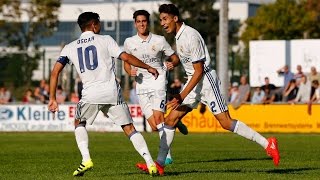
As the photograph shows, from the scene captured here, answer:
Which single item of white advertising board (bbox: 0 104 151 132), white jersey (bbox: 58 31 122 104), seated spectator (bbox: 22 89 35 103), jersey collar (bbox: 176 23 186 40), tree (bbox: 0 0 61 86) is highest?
tree (bbox: 0 0 61 86)

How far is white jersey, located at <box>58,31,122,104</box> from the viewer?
50.2 feet

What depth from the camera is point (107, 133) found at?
119 feet

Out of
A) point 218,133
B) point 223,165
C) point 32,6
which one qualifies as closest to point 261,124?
point 218,133

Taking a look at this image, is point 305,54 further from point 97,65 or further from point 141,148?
point 97,65

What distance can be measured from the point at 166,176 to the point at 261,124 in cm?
1982

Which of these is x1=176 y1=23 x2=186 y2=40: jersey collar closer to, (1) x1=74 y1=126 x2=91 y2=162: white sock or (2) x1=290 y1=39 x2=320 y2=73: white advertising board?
(1) x1=74 y1=126 x2=91 y2=162: white sock

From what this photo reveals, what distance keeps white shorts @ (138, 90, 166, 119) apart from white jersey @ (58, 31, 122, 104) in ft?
11.9

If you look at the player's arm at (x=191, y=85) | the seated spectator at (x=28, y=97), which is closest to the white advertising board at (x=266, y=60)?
the seated spectator at (x=28, y=97)

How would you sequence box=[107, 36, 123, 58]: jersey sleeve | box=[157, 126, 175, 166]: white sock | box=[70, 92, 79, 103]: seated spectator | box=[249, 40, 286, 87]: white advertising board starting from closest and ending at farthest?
box=[107, 36, 123, 58]: jersey sleeve → box=[157, 126, 175, 166]: white sock → box=[70, 92, 79, 103]: seated spectator → box=[249, 40, 286, 87]: white advertising board

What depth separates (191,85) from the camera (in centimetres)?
1620

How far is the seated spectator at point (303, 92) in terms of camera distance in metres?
35.2

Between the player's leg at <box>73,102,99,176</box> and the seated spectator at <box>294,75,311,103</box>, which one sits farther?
the seated spectator at <box>294,75,311,103</box>

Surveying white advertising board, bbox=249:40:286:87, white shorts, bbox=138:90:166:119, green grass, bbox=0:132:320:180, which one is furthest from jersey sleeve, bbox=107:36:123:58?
white advertising board, bbox=249:40:286:87

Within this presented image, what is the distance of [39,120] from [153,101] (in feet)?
63.5
